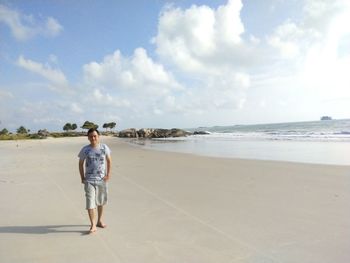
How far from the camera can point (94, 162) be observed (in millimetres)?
5355

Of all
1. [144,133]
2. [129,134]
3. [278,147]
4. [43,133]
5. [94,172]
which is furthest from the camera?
[43,133]

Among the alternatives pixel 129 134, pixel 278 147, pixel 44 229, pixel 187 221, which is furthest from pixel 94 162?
pixel 129 134

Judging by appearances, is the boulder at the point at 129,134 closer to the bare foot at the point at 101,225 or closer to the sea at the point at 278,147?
the sea at the point at 278,147

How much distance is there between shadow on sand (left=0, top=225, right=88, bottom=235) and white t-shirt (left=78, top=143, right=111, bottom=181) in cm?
92

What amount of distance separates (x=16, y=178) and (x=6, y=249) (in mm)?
7362

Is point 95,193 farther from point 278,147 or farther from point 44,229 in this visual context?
point 278,147

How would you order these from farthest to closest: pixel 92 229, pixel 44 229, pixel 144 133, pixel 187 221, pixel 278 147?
pixel 144 133 < pixel 278 147 < pixel 187 221 < pixel 44 229 < pixel 92 229

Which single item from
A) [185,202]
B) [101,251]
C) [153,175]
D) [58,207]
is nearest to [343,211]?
[185,202]

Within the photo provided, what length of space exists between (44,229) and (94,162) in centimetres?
150

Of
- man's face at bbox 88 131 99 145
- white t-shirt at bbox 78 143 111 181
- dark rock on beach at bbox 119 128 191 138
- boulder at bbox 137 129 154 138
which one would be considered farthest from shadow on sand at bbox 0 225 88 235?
boulder at bbox 137 129 154 138

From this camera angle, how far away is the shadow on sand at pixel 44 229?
17.4 feet

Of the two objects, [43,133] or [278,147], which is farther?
[43,133]

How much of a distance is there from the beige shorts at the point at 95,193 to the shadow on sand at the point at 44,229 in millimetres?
496

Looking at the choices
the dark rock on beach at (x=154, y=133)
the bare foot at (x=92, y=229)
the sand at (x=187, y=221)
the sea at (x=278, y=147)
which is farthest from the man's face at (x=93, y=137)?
the dark rock on beach at (x=154, y=133)
